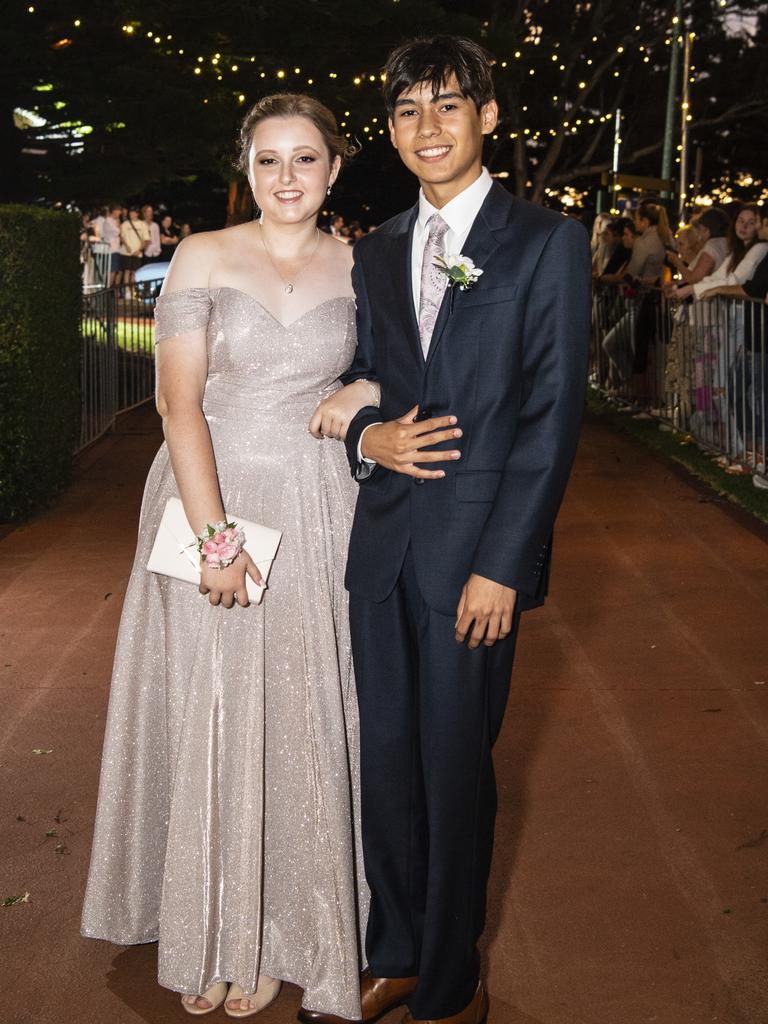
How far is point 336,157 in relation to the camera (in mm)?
3709

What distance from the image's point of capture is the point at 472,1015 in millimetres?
3496

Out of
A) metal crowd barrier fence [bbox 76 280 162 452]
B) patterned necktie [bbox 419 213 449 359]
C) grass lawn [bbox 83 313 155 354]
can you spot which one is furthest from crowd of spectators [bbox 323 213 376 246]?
patterned necktie [bbox 419 213 449 359]

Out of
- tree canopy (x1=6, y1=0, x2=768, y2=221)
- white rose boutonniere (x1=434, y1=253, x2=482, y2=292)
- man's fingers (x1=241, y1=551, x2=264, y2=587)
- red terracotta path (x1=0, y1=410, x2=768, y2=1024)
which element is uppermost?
tree canopy (x1=6, y1=0, x2=768, y2=221)

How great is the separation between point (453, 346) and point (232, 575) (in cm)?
84

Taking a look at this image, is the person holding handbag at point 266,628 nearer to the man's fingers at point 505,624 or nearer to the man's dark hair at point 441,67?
the man's dark hair at point 441,67

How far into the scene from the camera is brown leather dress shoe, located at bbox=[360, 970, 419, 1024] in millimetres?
3596

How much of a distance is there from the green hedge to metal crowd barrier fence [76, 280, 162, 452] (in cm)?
157

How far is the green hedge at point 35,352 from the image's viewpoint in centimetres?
931

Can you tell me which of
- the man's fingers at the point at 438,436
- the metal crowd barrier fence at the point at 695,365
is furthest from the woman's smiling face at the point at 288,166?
the metal crowd barrier fence at the point at 695,365

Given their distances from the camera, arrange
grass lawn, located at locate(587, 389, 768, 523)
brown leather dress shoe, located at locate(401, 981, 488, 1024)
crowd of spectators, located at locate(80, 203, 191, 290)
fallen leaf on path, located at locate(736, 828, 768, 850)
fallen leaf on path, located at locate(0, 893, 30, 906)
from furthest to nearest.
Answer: crowd of spectators, located at locate(80, 203, 191, 290), grass lawn, located at locate(587, 389, 768, 523), fallen leaf on path, located at locate(736, 828, 768, 850), fallen leaf on path, located at locate(0, 893, 30, 906), brown leather dress shoe, located at locate(401, 981, 488, 1024)

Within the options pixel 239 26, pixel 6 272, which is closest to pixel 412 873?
pixel 6 272

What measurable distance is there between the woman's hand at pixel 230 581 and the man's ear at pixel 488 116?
1206 mm

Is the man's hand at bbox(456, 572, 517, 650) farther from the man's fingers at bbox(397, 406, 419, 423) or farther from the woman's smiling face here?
the woman's smiling face

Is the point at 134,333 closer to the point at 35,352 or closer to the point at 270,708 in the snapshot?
the point at 35,352
